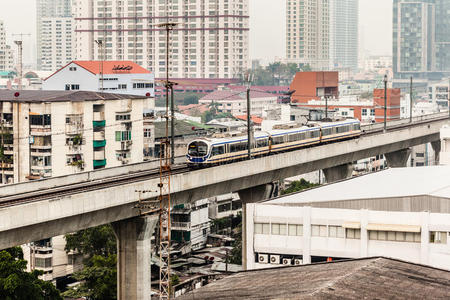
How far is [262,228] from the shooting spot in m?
46.5

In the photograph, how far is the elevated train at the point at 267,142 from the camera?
61.4m

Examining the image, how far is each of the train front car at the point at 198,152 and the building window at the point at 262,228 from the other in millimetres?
14935

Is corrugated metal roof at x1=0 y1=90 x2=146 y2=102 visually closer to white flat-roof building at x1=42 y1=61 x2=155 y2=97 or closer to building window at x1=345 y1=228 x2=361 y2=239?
white flat-roof building at x1=42 y1=61 x2=155 y2=97

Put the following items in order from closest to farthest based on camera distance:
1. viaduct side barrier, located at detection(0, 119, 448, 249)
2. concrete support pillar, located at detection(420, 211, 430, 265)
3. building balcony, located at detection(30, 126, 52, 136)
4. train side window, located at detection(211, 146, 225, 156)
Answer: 1. concrete support pillar, located at detection(420, 211, 430, 265)
2. viaduct side barrier, located at detection(0, 119, 448, 249)
3. train side window, located at detection(211, 146, 225, 156)
4. building balcony, located at detection(30, 126, 52, 136)

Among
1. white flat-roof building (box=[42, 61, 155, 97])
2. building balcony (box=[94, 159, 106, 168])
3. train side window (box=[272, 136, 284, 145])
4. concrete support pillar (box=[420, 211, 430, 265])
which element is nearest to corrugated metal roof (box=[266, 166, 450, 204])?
concrete support pillar (box=[420, 211, 430, 265])

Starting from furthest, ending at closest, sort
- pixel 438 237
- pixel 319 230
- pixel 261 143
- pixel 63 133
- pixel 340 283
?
pixel 63 133, pixel 261 143, pixel 319 230, pixel 438 237, pixel 340 283

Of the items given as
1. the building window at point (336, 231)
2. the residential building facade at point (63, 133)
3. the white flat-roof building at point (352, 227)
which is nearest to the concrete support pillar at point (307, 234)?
the white flat-roof building at point (352, 227)

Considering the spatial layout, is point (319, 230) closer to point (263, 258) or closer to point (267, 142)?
point (263, 258)

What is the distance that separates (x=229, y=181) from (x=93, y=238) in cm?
1758

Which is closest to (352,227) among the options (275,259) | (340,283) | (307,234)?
(307,234)

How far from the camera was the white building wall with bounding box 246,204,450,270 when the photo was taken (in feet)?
140

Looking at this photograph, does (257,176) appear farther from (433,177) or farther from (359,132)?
(359,132)

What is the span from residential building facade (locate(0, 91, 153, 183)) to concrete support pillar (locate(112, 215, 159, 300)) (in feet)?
89.2

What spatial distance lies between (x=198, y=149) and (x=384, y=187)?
14974 mm
